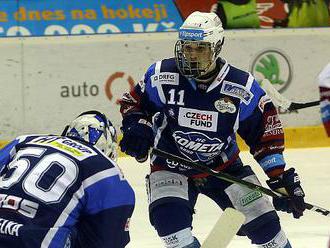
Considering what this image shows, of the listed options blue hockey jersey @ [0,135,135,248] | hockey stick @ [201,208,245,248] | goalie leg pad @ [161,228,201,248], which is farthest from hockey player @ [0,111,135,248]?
goalie leg pad @ [161,228,201,248]

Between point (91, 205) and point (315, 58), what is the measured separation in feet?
18.1

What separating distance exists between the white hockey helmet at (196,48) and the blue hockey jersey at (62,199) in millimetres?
1127

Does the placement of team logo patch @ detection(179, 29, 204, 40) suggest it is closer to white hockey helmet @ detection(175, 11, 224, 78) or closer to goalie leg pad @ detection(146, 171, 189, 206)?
white hockey helmet @ detection(175, 11, 224, 78)

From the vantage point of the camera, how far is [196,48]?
3.73m

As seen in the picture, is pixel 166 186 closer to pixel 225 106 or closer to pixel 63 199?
pixel 225 106

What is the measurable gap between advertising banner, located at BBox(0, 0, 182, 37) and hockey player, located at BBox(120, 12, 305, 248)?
3750mm

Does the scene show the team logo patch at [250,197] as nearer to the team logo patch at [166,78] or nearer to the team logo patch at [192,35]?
the team logo patch at [166,78]

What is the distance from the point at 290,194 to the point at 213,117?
393 millimetres

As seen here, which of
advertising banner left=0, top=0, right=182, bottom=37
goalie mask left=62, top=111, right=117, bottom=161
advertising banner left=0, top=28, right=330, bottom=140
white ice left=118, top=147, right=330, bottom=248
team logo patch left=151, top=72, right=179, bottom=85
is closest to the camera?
goalie mask left=62, top=111, right=117, bottom=161

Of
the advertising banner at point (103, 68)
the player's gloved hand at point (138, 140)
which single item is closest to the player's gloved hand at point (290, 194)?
the player's gloved hand at point (138, 140)

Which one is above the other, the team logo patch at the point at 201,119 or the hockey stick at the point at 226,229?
the team logo patch at the point at 201,119

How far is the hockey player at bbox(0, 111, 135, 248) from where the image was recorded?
8.33 ft

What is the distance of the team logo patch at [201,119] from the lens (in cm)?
371

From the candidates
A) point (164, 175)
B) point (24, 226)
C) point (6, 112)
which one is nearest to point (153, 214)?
point (164, 175)
